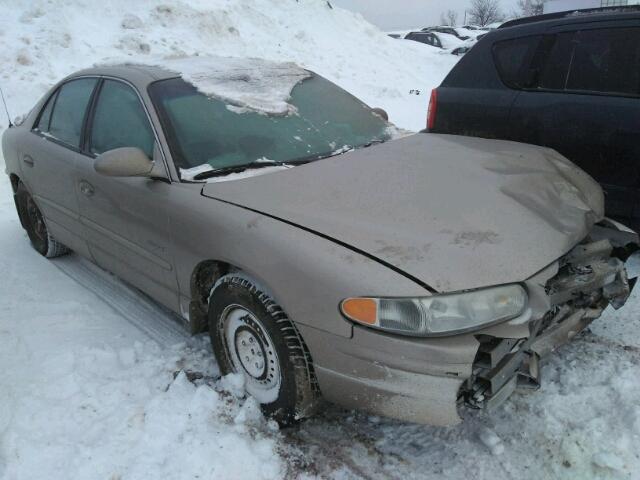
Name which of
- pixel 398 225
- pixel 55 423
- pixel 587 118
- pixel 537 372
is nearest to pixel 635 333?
pixel 537 372

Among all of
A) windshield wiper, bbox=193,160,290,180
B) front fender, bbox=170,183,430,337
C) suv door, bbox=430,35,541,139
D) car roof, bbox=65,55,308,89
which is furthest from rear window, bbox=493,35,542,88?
front fender, bbox=170,183,430,337

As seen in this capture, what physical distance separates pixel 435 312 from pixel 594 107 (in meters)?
2.48

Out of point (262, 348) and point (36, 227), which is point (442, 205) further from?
point (36, 227)

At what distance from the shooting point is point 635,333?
3078 millimetres

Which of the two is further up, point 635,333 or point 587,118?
point 587,118

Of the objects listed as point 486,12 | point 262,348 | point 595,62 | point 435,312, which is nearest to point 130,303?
point 262,348

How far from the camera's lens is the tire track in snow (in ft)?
10.8

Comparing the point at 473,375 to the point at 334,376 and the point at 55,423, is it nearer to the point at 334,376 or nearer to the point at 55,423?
the point at 334,376

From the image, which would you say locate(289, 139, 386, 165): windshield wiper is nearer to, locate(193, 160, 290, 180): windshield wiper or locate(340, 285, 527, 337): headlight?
locate(193, 160, 290, 180): windshield wiper

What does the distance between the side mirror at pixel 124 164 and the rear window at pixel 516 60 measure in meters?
2.85

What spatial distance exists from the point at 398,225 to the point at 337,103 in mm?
1601

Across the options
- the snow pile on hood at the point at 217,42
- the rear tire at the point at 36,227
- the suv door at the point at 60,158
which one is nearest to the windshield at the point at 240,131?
the suv door at the point at 60,158

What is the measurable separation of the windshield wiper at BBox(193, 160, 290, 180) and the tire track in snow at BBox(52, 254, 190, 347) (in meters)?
1.06

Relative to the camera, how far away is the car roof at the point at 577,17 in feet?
12.1
